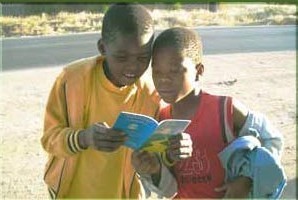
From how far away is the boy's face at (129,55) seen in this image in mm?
1474

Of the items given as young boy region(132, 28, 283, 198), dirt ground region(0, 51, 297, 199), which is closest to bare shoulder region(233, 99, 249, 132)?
young boy region(132, 28, 283, 198)

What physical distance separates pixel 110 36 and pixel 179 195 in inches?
19.1

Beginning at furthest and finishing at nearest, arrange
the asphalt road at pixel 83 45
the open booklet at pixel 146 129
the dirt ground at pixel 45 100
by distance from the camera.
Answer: the asphalt road at pixel 83 45
the dirt ground at pixel 45 100
the open booklet at pixel 146 129

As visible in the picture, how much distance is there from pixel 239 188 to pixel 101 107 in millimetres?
433

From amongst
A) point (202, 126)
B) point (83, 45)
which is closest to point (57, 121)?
point (202, 126)

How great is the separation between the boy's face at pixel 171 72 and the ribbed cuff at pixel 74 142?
0.83 ft

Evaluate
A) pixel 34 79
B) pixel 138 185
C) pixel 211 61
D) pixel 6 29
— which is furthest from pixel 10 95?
pixel 138 185

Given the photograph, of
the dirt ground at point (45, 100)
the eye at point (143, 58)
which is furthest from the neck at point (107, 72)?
the dirt ground at point (45, 100)

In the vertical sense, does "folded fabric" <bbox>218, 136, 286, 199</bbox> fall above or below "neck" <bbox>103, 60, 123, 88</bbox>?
below

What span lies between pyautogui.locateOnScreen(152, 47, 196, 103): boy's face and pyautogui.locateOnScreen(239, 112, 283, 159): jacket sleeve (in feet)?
0.63

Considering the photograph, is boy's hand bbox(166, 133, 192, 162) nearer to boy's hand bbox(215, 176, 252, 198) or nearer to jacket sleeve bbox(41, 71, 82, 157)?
boy's hand bbox(215, 176, 252, 198)

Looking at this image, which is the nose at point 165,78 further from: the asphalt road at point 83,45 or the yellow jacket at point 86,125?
the asphalt road at point 83,45

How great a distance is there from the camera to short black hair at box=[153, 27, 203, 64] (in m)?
1.51

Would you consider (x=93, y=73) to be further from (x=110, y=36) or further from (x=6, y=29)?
(x=6, y=29)
